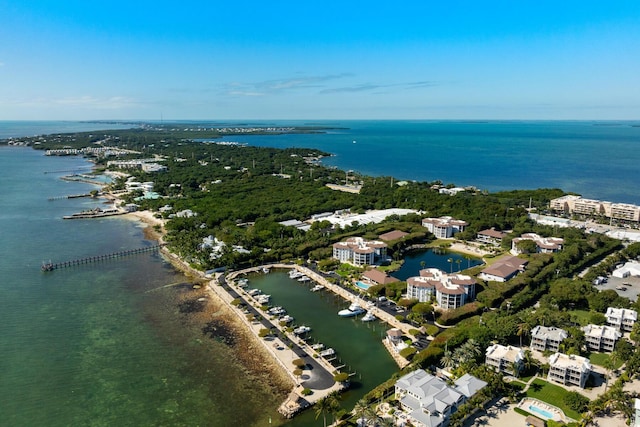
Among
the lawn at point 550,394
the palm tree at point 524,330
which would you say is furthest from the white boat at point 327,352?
the palm tree at point 524,330

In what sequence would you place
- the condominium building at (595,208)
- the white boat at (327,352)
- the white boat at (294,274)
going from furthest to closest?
the condominium building at (595,208) < the white boat at (294,274) < the white boat at (327,352)

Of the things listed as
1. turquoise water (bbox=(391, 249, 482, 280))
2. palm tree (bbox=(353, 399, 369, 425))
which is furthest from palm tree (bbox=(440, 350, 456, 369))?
turquoise water (bbox=(391, 249, 482, 280))

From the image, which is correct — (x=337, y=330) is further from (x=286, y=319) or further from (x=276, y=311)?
(x=276, y=311)

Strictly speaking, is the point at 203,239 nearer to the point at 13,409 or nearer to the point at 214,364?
the point at 214,364

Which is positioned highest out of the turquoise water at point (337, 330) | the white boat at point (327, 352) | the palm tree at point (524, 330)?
the palm tree at point (524, 330)

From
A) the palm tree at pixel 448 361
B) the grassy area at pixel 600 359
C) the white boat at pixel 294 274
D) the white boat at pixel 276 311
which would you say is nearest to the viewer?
the palm tree at pixel 448 361

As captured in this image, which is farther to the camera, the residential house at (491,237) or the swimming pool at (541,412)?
the residential house at (491,237)

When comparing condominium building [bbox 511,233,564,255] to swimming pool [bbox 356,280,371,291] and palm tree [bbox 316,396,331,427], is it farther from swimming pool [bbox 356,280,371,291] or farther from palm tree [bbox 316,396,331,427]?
palm tree [bbox 316,396,331,427]

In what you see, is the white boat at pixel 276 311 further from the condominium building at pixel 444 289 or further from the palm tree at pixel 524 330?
the palm tree at pixel 524 330
